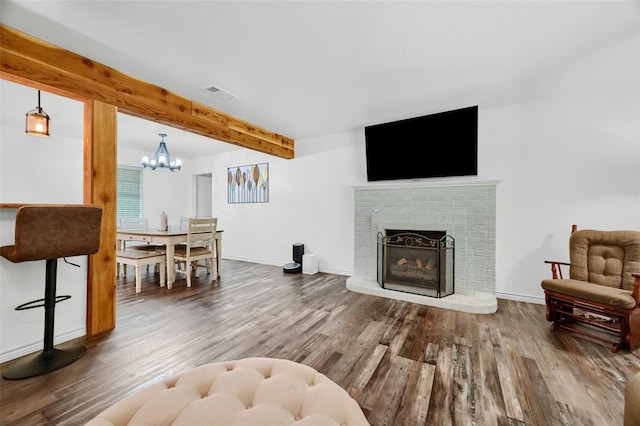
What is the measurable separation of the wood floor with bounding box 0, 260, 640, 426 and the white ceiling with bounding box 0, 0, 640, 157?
2.44 m

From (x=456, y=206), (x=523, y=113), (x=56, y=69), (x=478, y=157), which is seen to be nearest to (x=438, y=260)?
(x=456, y=206)

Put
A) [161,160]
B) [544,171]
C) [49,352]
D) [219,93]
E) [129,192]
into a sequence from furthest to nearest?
[129,192]
[161,160]
[544,171]
[219,93]
[49,352]

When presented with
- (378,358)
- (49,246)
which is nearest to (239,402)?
(378,358)

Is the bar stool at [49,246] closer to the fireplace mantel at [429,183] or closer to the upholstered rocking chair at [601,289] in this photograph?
the fireplace mantel at [429,183]

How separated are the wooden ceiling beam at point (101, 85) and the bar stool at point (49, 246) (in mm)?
1054

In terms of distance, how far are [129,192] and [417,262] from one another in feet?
20.2

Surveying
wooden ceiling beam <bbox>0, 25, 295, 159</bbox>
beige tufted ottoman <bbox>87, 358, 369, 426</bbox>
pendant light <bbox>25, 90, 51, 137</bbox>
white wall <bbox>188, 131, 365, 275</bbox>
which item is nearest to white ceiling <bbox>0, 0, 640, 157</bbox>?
wooden ceiling beam <bbox>0, 25, 295, 159</bbox>

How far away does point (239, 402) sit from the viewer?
92 centimetres

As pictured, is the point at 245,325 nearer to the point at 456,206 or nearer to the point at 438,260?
the point at 438,260

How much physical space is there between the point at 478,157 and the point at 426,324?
7.50ft

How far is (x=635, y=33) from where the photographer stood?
74.1 inches

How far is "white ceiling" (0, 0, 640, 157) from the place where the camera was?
5.41 feet

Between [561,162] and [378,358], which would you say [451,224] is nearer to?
[561,162]

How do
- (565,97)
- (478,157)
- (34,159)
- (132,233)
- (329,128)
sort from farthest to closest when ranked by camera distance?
(329,128) → (132,233) → (478,157) → (565,97) → (34,159)
